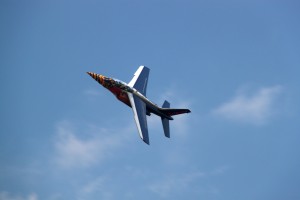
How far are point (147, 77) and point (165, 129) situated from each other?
12014 mm

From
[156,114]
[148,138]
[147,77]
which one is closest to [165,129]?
[156,114]

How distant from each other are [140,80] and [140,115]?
9.73 m

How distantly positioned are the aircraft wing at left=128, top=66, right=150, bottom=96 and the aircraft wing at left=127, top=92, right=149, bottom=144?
362 centimetres

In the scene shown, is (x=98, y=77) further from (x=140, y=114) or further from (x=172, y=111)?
(x=172, y=111)

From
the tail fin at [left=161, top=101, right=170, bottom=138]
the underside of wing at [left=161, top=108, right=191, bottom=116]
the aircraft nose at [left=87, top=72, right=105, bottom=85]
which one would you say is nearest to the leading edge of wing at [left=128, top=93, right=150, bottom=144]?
the underside of wing at [left=161, top=108, right=191, bottom=116]

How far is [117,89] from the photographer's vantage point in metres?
61.2

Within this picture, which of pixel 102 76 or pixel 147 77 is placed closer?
pixel 102 76

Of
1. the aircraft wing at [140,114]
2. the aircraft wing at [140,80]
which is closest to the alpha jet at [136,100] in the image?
the aircraft wing at [140,114]

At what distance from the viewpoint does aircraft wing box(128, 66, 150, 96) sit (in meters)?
64.2

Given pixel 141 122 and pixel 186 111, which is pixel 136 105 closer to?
pixel 141 122

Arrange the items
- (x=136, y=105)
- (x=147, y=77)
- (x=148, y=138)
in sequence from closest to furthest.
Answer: (x=148, y=138) → (x=136, y=105) → (x=147, y=77)

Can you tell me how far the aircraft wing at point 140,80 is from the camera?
64250 millimetres

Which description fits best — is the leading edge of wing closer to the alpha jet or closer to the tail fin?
the alpha jet

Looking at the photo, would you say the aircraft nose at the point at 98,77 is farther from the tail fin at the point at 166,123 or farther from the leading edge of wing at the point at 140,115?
the tail fin at the point at 166,123
